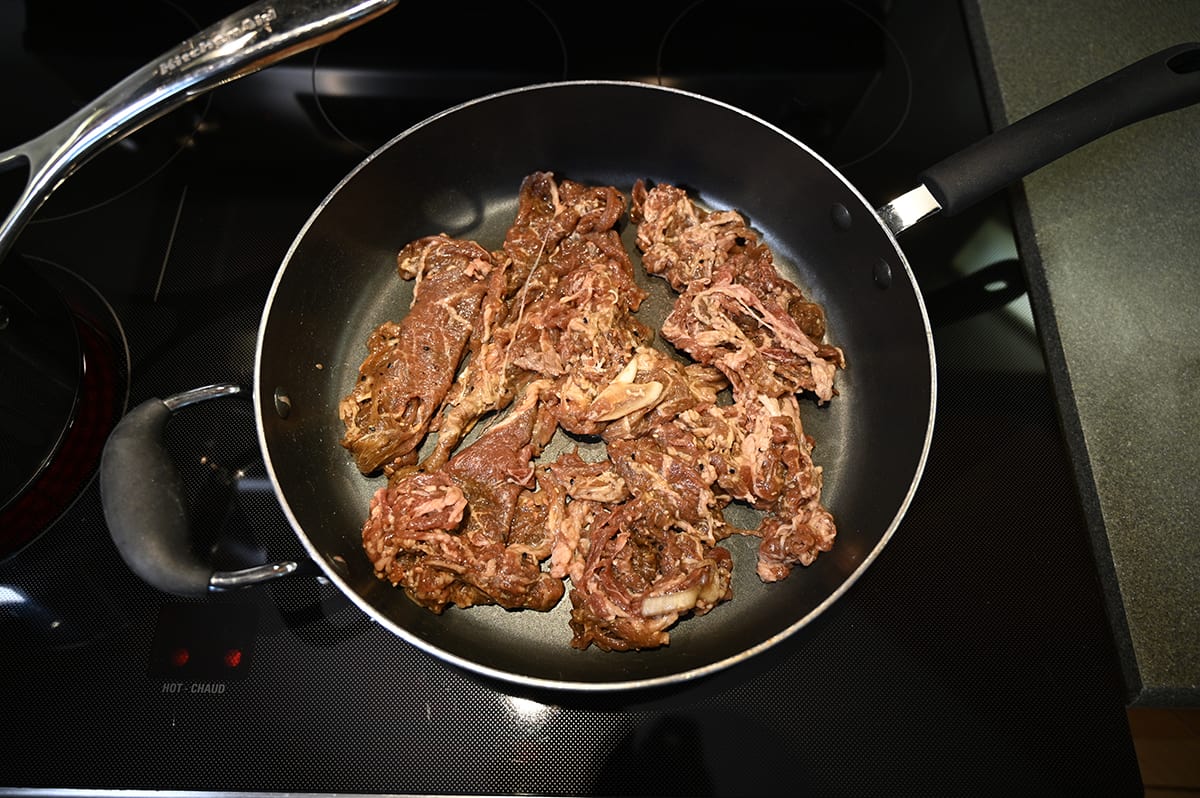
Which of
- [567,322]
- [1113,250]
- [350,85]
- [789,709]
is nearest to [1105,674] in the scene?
[789,709]

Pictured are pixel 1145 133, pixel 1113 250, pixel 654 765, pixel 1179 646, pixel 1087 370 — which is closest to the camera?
pixel 654 765

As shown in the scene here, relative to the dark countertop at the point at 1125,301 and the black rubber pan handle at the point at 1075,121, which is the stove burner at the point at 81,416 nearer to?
the black rubber pan handle at the point at 1075,121

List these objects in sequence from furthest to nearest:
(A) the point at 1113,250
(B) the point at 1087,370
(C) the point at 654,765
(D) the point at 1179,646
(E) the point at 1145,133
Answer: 1. (E) the point at 1145,133
2. (A) the point at 1113,250
3. (B) the point at 1087,370
4. (D) the point at 1179,646
5. (C) the point at 654,765

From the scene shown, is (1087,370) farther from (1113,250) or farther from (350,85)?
(350,85)

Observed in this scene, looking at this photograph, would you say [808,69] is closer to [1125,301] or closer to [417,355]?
[1125,301]

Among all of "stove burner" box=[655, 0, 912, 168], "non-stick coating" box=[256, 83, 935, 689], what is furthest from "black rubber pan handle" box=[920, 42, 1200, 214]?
"stove burner" box=[655, 0, 912, 168]

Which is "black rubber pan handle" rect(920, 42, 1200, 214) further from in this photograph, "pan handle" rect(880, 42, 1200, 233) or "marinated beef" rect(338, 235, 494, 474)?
"marinated beef" rect(338, 235, 494, 474)

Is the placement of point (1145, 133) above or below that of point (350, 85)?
below
